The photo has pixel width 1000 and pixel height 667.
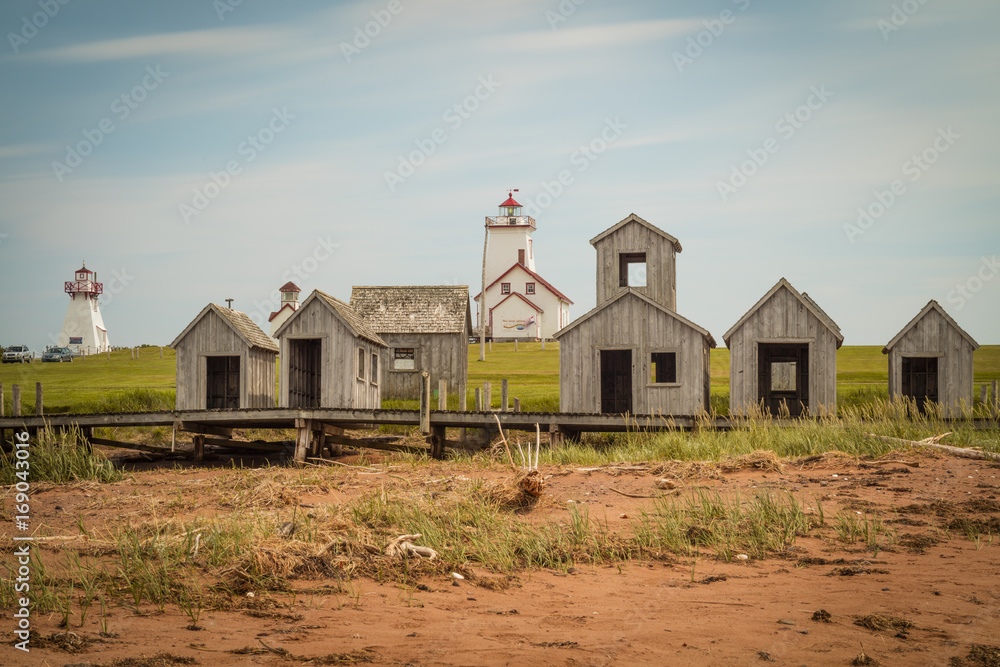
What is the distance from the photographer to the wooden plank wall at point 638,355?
24516 millimetres

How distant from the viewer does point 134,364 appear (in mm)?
59156

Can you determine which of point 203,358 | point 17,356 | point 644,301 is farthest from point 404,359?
point 17,356

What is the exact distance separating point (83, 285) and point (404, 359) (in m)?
78.6

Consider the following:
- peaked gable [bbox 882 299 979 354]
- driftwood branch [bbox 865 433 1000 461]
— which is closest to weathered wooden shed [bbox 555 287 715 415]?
peaked gable [bbox 882 299 979 354]

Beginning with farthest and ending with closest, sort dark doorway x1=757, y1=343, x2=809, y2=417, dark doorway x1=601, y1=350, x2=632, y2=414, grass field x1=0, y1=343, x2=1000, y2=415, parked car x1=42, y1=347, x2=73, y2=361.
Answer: parked car x1=42, y1=347, x2=73, y2=361 < grass field x1=0, y1=343, x2=1000, y2=415 < dark doorway x1=601, y1=350, x2=632, y2=414 < dark doorway x1=757, y1=343, x2=809, y2=417

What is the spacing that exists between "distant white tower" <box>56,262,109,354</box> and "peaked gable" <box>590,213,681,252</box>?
88.6m

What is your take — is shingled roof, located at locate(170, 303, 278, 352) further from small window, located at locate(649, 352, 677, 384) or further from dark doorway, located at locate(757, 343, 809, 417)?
dark doorway, located at locate(757, 343, 809, 417)

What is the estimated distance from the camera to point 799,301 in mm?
23750

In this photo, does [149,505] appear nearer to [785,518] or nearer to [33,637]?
[33,637]

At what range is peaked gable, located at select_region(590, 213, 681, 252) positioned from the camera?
27594 mm

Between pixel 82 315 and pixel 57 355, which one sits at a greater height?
pixel 82 315

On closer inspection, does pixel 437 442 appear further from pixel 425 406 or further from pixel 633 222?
pixel 633 222

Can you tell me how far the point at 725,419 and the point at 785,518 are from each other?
1012 cm

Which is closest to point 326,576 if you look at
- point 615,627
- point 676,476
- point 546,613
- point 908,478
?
point 546,613
